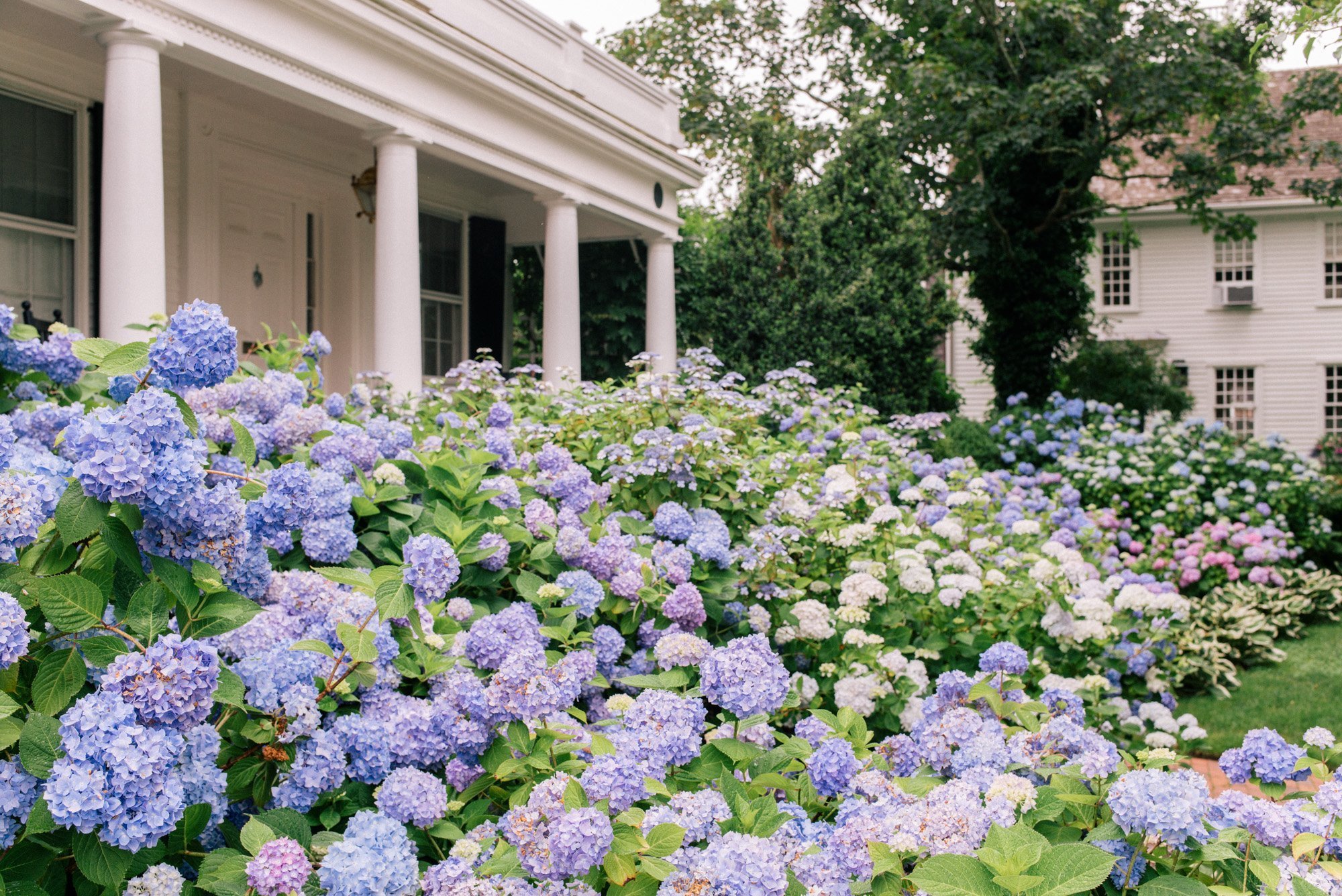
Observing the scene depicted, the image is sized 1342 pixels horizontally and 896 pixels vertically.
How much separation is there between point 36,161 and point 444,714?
23.5 ft

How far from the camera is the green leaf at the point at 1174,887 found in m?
1.40

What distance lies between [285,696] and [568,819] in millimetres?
575

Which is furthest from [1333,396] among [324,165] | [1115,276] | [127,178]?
[127,178]

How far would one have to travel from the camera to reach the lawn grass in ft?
18.2

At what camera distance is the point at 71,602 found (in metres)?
1.42

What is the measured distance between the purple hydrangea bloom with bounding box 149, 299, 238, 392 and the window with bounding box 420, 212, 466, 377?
1007 centimetres

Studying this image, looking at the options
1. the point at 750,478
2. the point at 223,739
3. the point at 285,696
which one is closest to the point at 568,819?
the point at 285,696

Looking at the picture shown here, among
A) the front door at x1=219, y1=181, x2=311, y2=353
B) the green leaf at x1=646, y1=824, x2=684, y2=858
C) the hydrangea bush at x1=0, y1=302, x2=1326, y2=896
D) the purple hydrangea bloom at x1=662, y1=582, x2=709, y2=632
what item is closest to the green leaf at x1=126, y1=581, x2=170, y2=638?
the hydrangea bush at x1=0, y1=302, x2=1326, y2=896

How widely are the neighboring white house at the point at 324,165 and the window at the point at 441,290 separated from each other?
24 millimetres

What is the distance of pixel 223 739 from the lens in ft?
5.75

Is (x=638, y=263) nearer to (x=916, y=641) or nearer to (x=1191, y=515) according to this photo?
(x=1191, y=515)

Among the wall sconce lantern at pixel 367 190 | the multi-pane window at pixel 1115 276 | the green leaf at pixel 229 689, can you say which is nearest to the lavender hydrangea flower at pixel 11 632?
the green leaf at pixel 229 689

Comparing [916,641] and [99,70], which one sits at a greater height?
[99,70]

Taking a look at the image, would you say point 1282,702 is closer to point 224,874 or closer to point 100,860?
point 224,874
